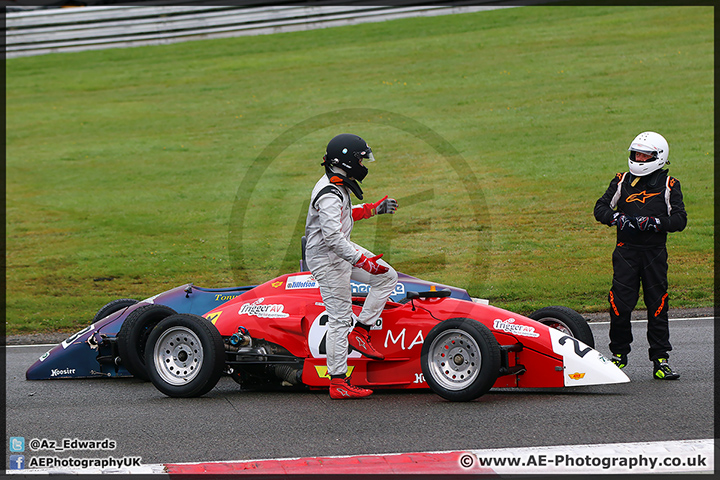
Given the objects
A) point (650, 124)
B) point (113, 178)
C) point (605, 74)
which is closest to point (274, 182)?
point (113, 178)

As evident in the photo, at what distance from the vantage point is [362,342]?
295 inches

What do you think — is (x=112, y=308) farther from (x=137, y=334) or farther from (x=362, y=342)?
(x=362, y=342)

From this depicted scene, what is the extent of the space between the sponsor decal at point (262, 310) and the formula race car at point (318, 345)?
0.01m

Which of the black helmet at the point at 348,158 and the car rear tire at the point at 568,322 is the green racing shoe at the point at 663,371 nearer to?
the car rear tire at the point at 568,322

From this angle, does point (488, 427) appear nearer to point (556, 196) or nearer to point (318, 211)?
point (318, 211)

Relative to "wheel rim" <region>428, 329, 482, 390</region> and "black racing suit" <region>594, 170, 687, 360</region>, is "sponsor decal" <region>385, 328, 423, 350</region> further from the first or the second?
"black racing suit" <region>594, 170, 687, 360</region>

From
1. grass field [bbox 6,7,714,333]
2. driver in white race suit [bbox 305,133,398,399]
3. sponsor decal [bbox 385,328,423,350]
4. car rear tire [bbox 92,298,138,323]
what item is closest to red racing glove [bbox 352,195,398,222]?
driver in white race suit [bbox 305,133,398,399]

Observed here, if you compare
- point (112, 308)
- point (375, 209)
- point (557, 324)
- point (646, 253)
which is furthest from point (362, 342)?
point (112, 308)

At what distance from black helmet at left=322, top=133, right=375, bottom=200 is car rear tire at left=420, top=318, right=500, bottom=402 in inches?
60.1

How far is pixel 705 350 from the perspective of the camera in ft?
28.8

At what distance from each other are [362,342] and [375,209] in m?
1.31

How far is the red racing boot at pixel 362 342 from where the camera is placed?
743 centimetres

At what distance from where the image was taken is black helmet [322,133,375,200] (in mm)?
7441

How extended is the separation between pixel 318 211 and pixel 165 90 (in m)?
27.3
